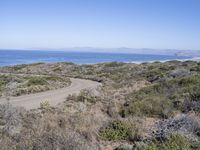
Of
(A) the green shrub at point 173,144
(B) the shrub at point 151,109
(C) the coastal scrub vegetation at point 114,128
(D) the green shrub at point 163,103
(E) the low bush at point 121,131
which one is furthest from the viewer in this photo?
(D) the green shrub at point 163,103

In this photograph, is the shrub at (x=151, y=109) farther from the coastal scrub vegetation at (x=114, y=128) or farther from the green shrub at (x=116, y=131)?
the green shrub at (x=116, y=131)

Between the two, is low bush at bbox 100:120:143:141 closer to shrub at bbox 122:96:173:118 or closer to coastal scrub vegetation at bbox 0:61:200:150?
coastal scrub vegetation at bbox 0:61:200:150

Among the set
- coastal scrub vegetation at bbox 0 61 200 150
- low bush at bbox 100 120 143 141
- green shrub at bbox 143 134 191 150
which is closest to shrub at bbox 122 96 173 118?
coastal scrub vegetation at bbox 0 61 200 150

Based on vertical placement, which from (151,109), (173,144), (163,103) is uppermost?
(173,144)

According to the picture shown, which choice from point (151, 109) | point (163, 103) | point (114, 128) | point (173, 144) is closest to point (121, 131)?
point (114, 128)

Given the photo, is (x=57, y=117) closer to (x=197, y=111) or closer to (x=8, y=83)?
(x=197, y=111)

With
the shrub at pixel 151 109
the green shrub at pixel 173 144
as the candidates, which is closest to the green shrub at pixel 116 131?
the green shrub at pixel 173 144

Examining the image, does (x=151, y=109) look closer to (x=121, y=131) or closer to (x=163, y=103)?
(x=163, y=103)

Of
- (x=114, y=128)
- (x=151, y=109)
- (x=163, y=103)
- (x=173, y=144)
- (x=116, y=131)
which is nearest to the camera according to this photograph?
(x=173, y=144)

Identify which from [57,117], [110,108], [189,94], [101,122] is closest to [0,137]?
[57,117]

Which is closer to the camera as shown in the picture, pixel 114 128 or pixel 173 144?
pixel 173 144

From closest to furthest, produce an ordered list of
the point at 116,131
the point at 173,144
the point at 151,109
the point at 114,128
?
the point at 173,144 < the point at 116,131 < the point at 114,128 < the point at 151,109

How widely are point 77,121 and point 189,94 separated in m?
7.94

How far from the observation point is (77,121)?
12.8m
